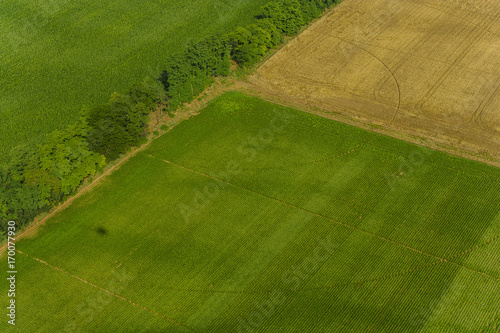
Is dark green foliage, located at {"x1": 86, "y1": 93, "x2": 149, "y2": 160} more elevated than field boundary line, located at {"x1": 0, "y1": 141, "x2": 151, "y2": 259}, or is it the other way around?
dark green foliage, located at {"x1": 86, "y1": 93, "x2": 149, "y2": 160}

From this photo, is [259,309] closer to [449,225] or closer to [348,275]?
[348,275]

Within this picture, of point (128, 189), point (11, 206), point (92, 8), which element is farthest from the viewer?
point (92, 8)

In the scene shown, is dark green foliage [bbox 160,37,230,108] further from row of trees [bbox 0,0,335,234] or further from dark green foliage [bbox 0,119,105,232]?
dark green foliage [bbox 0,119,105,232]

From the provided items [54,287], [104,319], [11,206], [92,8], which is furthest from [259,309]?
[92,8]

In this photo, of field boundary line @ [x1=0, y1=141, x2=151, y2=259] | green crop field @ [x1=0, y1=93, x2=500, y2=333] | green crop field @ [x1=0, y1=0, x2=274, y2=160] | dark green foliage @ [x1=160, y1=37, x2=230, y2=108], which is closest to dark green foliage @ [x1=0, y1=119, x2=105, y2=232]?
field boundary line @ [x1=0, y1=141, x2=151, y2=259]

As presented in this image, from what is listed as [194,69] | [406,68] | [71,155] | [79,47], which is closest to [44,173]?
[71,155]

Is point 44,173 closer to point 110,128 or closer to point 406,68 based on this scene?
point 110,128
